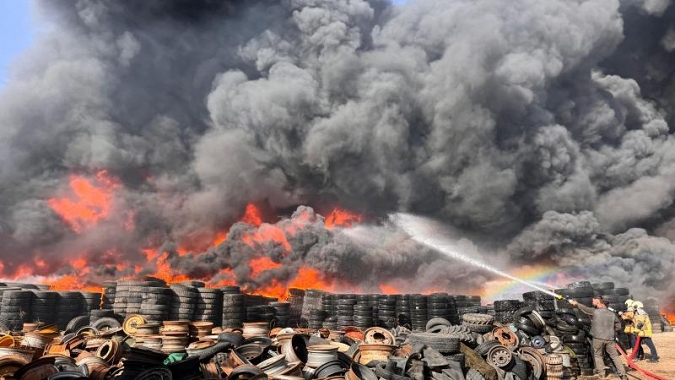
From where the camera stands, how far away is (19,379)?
27.0 ft

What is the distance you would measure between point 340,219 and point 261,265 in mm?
13106

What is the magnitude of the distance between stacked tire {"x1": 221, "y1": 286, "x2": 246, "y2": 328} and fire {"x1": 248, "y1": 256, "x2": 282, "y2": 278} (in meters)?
20.6

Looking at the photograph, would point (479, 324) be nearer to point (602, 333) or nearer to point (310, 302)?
point (602, 333)

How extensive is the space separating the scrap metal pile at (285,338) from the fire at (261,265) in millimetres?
15941

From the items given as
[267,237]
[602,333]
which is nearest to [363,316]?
[602,333]

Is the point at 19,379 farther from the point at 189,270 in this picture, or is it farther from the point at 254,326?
the point at 189,270

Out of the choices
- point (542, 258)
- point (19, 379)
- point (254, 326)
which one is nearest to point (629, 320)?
point (254, 326)

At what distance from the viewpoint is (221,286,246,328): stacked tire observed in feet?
62.0

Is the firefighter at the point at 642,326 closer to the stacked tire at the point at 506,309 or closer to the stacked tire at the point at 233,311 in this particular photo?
the stacked tire at the point at 506,309

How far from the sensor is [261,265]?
40.6 m

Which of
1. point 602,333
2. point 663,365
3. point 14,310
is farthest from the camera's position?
point 14,310

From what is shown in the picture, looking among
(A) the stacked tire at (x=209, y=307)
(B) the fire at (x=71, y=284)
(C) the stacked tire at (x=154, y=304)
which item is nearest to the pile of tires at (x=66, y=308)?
(C) the stacked tire at (x=154, y=304)

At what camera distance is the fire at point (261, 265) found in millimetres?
39938

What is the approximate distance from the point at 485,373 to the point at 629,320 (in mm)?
9152
